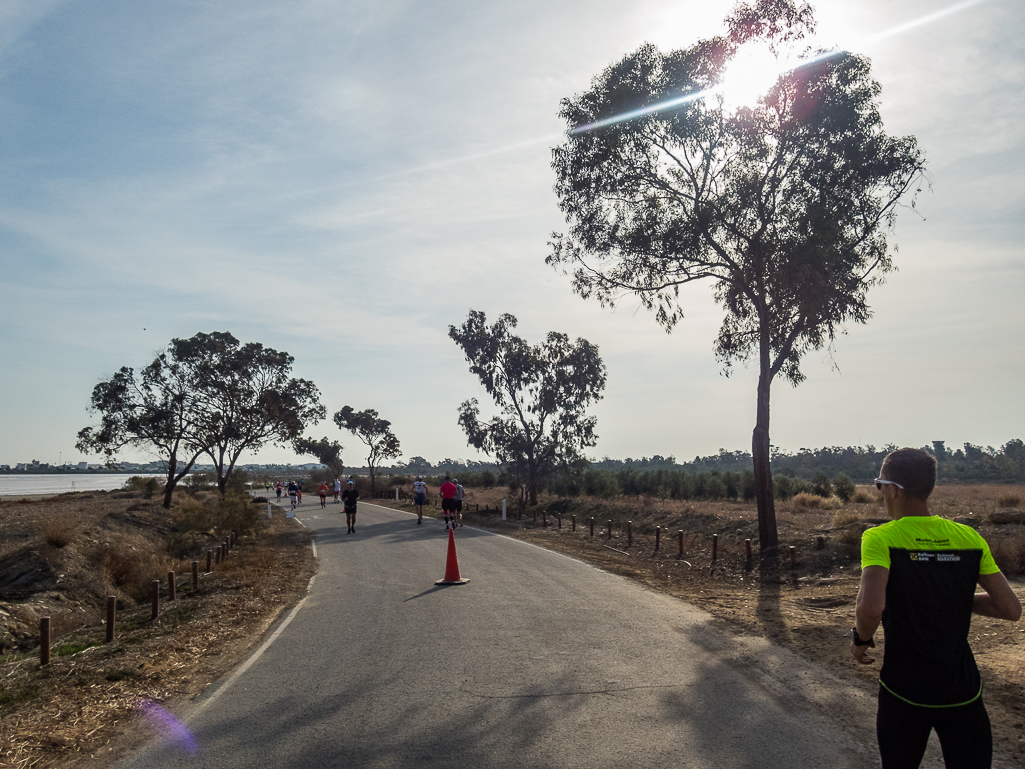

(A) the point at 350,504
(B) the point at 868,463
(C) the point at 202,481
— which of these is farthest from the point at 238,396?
(B) the point at 868,463

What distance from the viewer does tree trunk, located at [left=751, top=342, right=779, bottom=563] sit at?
1676 cm

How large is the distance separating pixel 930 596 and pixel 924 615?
9 cm

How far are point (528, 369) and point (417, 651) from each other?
121 feet

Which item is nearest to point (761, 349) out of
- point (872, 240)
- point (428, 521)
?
point (872, 240)

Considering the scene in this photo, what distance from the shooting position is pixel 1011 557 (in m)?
12.9

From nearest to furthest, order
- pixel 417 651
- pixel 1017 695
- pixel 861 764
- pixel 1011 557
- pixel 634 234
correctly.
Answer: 1. pixel 861 764
2. pixel 1017 695
3. pixel 417 651
4. pixel 1011 557
5. pixel 634 234

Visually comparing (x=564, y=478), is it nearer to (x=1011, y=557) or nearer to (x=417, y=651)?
(x=1011, y=557)

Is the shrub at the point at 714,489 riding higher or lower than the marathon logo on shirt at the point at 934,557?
lower

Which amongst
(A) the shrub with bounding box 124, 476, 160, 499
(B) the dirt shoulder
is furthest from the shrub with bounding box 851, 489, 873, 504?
(A) the shrub with bounding box 124, 476, 160, 499

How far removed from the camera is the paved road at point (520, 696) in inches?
210

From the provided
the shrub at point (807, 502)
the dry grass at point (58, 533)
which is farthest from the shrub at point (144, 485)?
the shrub at point (807, 502)

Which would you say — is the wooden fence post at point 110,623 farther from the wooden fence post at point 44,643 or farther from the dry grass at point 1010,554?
the dry grass at point 1010,554

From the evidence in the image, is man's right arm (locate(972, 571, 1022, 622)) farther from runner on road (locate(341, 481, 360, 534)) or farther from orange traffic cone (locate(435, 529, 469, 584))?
runner on road (locate(341, 481, 360, 534))

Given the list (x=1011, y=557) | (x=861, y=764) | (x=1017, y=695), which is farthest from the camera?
(x=1011, y=557)
